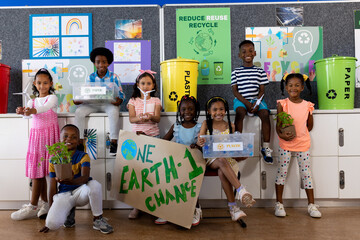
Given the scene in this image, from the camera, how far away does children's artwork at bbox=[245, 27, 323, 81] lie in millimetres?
2408

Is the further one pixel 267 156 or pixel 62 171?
pixel 267 156

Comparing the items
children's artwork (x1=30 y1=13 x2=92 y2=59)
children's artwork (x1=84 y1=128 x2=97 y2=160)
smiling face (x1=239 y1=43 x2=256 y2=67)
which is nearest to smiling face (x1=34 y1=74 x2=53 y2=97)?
children's artwork (x1=84 y1=128 x2=97 y2=160)

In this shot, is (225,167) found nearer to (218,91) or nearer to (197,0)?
(218,91)

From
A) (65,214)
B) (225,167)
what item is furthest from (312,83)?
(65,214)

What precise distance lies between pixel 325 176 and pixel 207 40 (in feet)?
4.43

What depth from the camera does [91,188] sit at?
165 cm

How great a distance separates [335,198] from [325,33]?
4.31 feet

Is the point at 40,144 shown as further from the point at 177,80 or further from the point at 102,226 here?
the point at 177,80

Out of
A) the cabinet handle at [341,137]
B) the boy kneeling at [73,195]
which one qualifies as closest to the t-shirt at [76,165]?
the boy kneeling at [73,195]

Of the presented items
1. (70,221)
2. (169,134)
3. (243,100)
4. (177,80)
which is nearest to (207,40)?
(177,80)

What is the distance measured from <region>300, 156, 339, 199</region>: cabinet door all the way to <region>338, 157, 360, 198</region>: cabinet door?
0.03 m

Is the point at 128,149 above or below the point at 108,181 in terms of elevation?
above

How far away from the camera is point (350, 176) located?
6.68ft

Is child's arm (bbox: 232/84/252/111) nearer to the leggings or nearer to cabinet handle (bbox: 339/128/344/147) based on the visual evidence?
the leggings
